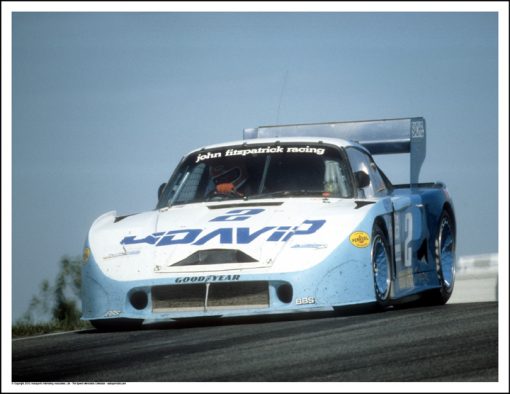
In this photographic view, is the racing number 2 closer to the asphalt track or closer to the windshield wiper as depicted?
the windshield wiper

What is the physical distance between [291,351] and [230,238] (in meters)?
1.44

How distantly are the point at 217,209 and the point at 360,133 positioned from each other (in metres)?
3.45

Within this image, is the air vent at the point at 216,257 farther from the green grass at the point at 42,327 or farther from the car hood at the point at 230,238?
A: the green grass at the point at 42,327

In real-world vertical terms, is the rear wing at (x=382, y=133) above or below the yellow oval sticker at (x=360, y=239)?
above

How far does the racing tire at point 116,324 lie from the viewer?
9.16 metres

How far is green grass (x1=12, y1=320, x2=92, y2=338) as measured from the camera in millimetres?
10922

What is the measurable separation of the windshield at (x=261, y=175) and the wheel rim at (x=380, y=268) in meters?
0.72

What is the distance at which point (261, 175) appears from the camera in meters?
9.96

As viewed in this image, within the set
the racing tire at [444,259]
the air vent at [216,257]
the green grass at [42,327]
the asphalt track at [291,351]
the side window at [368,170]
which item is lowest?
the green grass at [42,327]

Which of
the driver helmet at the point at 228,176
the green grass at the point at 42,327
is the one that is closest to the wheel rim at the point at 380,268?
the driver helmet at the point at 228,176

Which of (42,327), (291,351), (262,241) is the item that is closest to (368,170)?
(262,241)

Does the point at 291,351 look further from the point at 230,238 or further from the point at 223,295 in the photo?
the point at 230,238

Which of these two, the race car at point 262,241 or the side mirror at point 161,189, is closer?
the race car at point 262,241

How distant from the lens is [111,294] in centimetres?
881
